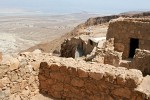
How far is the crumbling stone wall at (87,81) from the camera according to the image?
6863mm

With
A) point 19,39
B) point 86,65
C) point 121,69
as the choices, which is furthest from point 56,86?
point 19,39

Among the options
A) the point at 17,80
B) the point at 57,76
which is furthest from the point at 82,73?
the point at 17,80

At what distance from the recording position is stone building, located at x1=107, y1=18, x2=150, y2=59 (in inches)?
648

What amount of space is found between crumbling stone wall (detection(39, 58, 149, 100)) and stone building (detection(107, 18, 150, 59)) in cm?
934

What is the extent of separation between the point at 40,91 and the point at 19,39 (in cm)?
5129

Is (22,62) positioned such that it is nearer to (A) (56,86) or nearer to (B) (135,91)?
(A) (56,86)

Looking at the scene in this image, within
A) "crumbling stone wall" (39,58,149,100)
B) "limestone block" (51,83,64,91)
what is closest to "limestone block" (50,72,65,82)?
"crumbling stone wall" (39,58,149,100)

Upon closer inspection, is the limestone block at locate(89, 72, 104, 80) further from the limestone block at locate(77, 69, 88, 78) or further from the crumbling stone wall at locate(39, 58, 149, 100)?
the limestone block at locate(77, 69, 88, 78)

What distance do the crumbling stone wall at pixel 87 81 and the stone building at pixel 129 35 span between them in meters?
9.34

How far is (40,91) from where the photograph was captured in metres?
8.05

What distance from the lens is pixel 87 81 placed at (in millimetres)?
7344

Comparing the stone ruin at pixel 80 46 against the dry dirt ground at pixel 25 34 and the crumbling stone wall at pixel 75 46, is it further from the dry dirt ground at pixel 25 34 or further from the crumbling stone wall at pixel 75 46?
the dry dirt ground at pixel 25 34

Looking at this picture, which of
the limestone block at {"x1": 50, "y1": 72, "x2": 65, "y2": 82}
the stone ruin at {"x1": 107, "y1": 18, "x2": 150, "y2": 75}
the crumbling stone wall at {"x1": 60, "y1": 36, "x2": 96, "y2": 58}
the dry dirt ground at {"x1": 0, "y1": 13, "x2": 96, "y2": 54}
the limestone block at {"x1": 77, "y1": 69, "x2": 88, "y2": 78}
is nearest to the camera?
the limestone block at {"x1": 77, "y1": 69, "x2": 88, "y2": 78}

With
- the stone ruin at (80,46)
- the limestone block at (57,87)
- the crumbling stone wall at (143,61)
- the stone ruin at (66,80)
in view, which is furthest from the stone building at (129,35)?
the limestone block at (57,87)
